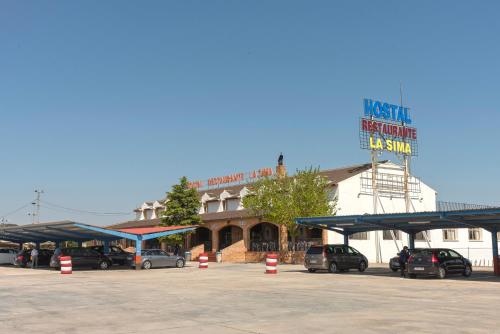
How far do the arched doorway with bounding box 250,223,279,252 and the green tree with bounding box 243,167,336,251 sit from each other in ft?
6.91

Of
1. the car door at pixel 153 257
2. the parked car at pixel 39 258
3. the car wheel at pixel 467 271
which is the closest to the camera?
the car wheel at pixel 467 271

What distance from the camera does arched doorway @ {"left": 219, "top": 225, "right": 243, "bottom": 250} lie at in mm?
56344

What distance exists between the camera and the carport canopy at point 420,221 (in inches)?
1016

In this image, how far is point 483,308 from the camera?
13.7 m

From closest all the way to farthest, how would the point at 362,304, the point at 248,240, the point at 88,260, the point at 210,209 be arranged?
the point at 362,304, the point at 88,260, the point at 248,240, the point at 210,209

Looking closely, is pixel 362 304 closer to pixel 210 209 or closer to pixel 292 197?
pixel 292 197

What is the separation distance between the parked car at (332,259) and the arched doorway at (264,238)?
666 inches

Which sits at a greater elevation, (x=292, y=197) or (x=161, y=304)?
(x=292, y=197)

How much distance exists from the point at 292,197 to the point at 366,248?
8112mm

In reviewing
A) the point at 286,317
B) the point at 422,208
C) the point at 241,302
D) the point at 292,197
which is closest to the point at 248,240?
the point at 292,197

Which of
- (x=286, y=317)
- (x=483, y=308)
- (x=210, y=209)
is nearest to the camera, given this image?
(x=286, y=317)

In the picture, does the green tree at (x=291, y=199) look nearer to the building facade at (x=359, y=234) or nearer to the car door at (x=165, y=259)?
the building facade at (x=359, y=234)

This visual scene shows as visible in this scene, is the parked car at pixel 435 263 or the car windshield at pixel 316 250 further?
the car windshield at pixel 316 250

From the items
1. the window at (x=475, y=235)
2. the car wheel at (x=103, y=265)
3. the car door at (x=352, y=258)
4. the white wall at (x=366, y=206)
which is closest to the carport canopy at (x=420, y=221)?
the car door at (x=352, y=258)
